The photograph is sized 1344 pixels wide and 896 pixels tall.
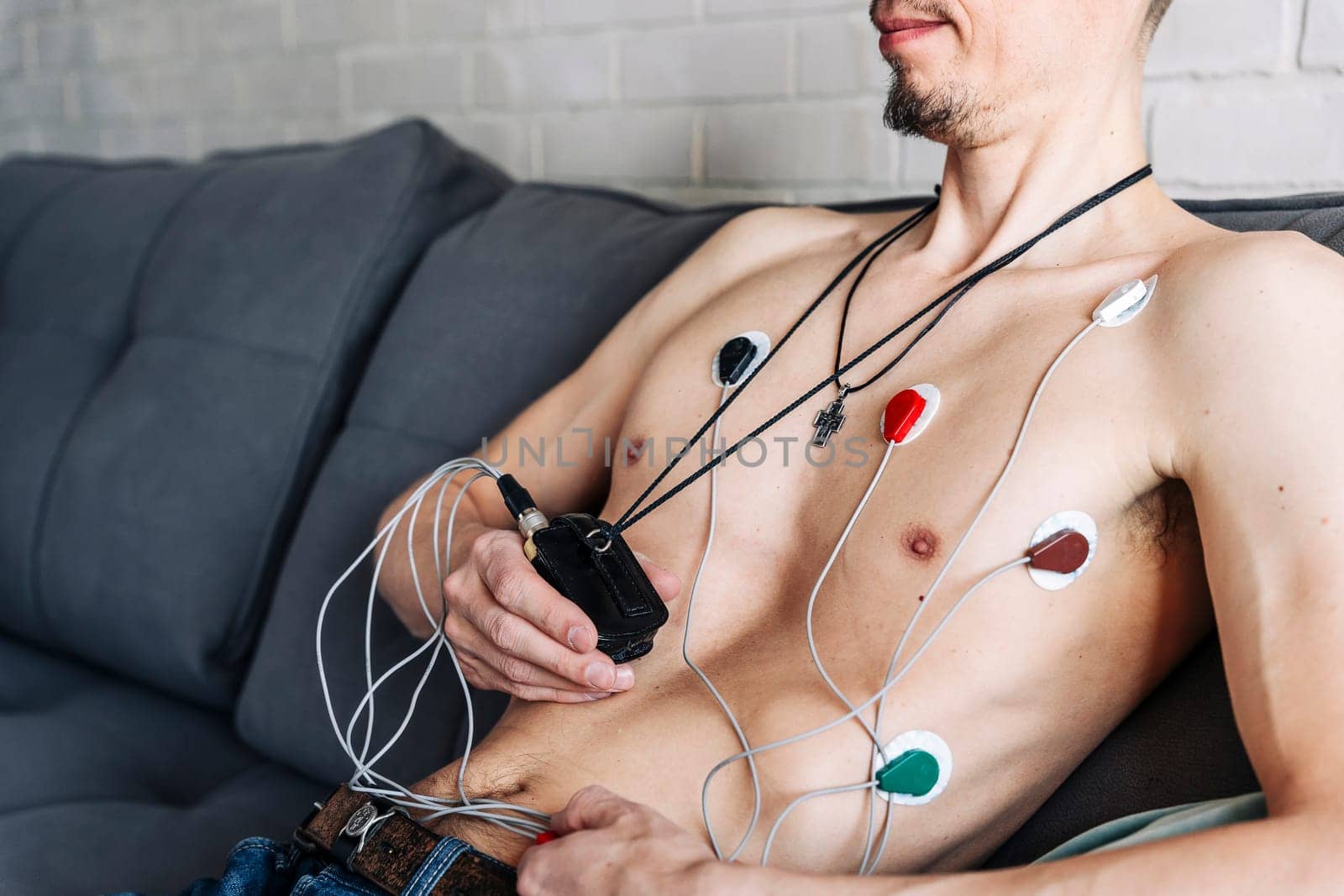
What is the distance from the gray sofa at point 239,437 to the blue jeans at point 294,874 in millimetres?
307

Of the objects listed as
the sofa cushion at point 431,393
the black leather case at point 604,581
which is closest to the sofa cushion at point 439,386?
the sofa cushion at point 431,393

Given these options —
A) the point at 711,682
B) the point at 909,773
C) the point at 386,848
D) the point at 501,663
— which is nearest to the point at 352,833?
the point at 386,848

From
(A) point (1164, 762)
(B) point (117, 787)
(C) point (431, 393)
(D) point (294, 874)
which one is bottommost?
(B) point (117, 787)

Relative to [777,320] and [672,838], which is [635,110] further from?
[672,838]

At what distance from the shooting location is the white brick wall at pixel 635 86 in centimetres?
127

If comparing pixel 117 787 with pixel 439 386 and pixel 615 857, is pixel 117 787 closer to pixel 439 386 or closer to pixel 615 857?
pixel 439 386

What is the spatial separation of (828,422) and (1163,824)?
0.40m

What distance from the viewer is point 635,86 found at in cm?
183

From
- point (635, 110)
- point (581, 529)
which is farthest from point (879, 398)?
point (635, 110)

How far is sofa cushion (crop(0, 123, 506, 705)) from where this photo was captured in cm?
146

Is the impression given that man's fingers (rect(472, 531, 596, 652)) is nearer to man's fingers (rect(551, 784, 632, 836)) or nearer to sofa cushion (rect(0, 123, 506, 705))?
man's fingers (rect(551, 784, 632, 836))

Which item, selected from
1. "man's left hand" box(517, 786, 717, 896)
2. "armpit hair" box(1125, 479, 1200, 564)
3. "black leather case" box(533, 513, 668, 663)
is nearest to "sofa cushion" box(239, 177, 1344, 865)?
"black leather case" box(533, 513, 668, 663)

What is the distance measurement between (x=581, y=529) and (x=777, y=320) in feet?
0.98

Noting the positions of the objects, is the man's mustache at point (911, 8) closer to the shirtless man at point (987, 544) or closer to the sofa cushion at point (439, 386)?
the shirtless man at point (987, 544)
